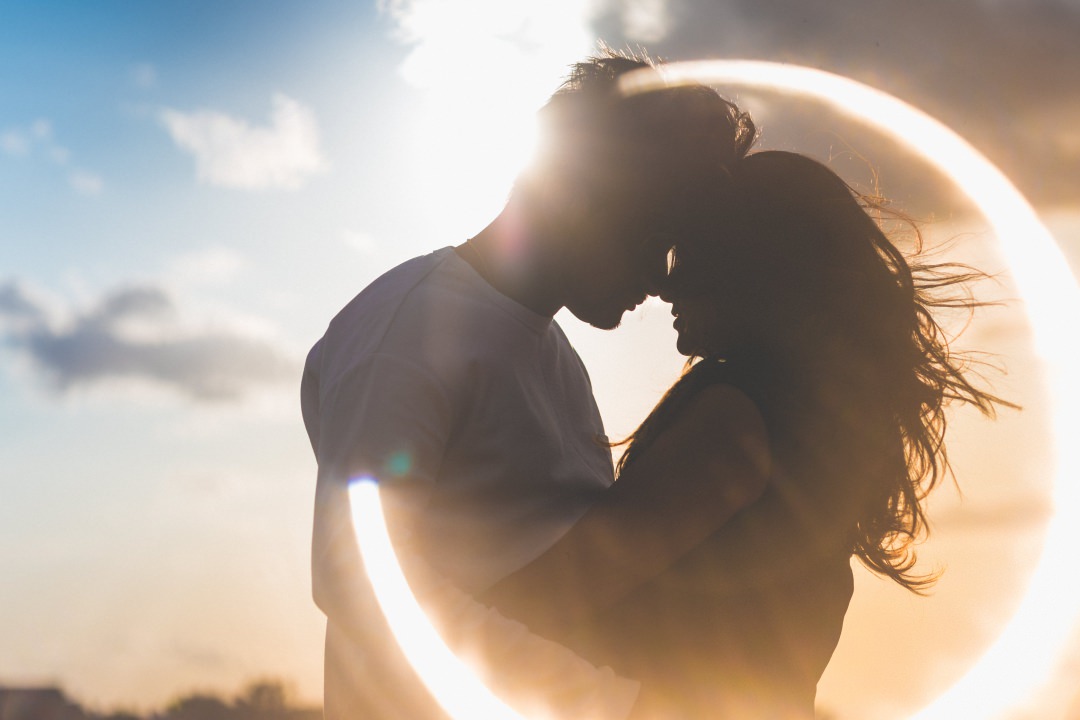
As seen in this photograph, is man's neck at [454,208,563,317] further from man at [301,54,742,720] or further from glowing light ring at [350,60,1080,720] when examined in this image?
glowing light ring at [350,60,1080,720]

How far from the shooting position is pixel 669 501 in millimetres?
2799

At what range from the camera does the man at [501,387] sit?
2869 millimetres

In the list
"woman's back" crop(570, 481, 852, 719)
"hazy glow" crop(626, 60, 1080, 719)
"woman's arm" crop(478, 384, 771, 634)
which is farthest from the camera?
"hazy glow" crop(626, 60, 1080, 719)

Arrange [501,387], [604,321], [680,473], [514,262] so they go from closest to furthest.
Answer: [680,473] < [501,387] < [514,262] < [604,321]

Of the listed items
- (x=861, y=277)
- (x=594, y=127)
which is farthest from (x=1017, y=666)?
(x=594, y=127)

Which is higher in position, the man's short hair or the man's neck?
the man's short hair

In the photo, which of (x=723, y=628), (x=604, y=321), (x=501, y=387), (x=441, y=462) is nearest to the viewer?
(x=723, y=628)

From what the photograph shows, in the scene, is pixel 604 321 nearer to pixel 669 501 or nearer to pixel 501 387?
pixel 501 387

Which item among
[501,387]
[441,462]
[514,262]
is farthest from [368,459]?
[514,262]

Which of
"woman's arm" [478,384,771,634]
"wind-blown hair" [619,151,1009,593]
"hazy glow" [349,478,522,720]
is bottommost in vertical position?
"hazy glow" [349,478,522,720]

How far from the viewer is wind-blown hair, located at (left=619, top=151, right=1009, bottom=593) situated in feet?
9.50

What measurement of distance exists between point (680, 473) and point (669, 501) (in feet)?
0.30

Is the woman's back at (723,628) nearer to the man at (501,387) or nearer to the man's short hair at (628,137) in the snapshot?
the man at (501,387)

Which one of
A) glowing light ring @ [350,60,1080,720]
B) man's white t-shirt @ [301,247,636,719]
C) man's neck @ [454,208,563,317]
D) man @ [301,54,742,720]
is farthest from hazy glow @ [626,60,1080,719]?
man's white t-shirt @ [301,247,636,719]
